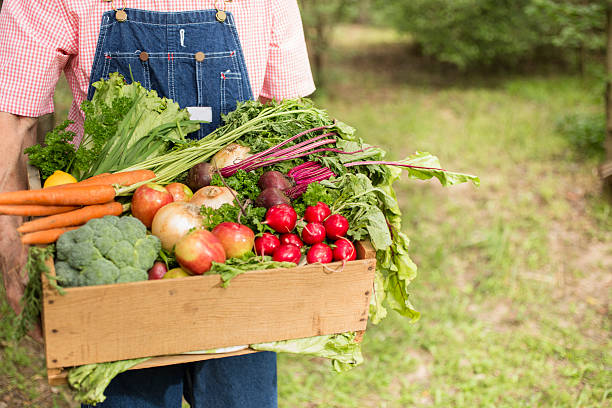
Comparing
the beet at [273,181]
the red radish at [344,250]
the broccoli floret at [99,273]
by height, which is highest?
the beet at [273,181]

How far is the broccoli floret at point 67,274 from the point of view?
57.6 inches

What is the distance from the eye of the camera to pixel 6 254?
1826mm

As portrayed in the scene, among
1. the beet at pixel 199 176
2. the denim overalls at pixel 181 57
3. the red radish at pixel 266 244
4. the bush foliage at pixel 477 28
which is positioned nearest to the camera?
the red radish at pixel 266 244

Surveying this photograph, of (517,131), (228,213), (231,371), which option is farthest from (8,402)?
(517,131)

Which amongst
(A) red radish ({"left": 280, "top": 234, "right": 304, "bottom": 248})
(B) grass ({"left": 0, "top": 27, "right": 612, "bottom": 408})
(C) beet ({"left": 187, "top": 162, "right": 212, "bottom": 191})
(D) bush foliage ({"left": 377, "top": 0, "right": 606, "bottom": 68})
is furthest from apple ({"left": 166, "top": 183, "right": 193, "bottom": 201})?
(D) bush foliage ({"left": 377, "top": 0, "right": 606, "bottom": 68})

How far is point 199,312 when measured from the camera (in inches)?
61.8

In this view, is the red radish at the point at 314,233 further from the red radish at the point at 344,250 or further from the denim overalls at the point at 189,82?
the denim overalls at the point at 189,82

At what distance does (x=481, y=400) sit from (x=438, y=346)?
23.1 inches

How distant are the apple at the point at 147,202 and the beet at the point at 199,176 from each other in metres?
0.16

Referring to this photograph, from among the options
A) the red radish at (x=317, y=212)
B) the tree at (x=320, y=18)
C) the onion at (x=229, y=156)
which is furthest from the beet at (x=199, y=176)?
the tree at (x=320, y=18)

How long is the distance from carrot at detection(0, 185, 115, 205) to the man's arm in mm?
154

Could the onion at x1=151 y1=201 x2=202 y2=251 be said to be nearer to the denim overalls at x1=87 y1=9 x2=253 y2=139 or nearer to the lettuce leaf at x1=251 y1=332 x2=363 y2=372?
the lettuce leaf at x1=251 y1=332 x2=363 y2=372

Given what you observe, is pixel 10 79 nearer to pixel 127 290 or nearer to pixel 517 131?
pixel 127 290

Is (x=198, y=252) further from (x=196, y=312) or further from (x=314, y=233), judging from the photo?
(x=314, y=233)
